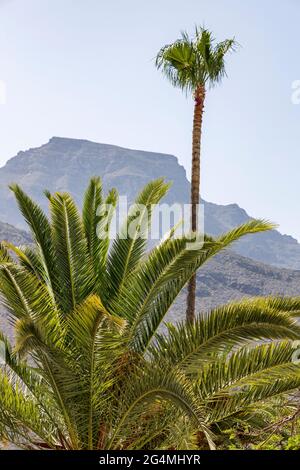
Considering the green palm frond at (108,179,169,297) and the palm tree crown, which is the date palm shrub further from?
the palm tree crown

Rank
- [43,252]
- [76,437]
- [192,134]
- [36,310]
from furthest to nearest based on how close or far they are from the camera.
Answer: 1. [192,134]
2. [43,252]
3. [76,437]
4. [36,310]

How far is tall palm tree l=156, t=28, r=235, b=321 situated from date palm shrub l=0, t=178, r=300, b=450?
18.4ft

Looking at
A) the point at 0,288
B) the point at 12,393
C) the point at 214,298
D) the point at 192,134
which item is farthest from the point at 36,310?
→ the point at 214,298

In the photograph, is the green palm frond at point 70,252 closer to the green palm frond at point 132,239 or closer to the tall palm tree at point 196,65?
the green palm frond at point 132,239

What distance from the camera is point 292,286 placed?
11281 centimetres

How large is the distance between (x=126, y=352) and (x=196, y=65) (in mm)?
8095

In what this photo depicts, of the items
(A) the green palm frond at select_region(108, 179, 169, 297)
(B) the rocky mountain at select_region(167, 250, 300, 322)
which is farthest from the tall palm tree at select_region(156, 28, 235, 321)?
(B) the rocky mountain at select_region(167, 250, 300, 322)

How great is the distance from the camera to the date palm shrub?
24.2 ft

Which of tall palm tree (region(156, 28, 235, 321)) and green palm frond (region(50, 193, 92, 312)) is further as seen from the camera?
tall palm tree (region(156, 28, 235, 321))

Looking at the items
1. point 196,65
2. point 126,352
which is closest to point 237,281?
point 196,65

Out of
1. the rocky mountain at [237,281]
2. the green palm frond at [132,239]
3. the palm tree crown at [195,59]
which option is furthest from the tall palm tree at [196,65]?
the rocky mountain at [237,281]

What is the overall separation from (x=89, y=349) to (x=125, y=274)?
213cm

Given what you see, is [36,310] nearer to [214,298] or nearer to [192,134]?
[192,134]
